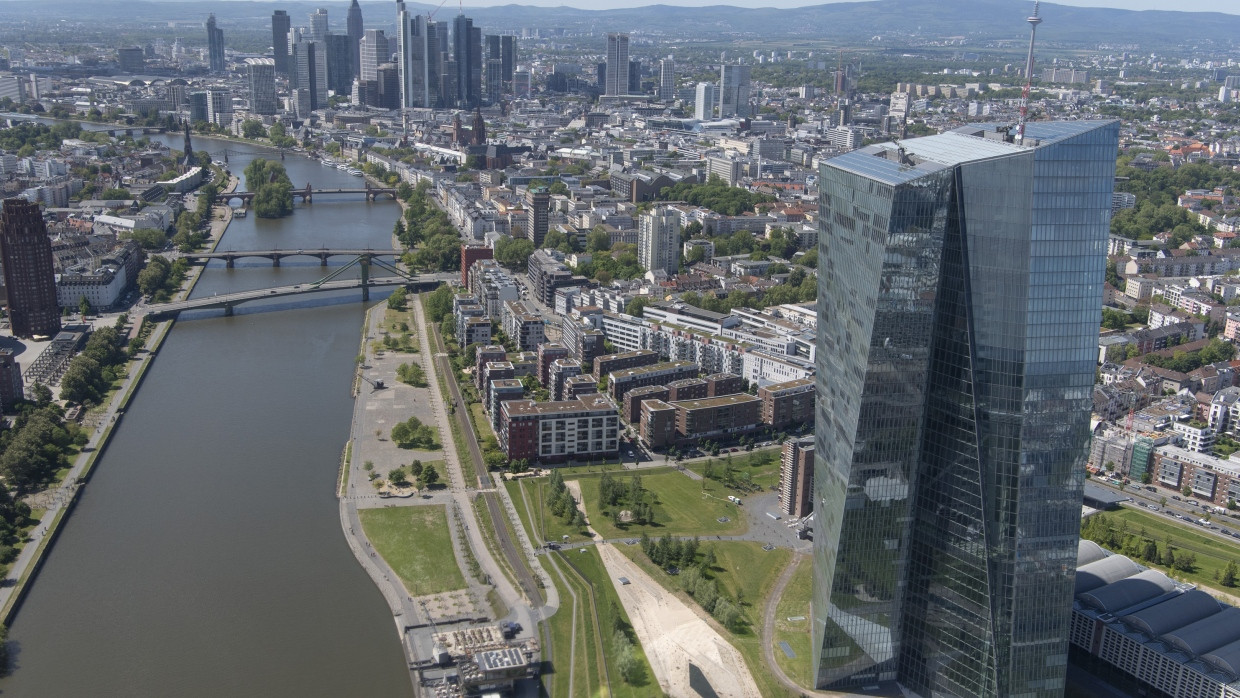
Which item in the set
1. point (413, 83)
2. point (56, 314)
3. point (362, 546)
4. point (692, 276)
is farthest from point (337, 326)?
point (413, 83)

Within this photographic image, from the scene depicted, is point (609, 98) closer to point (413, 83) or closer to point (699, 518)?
point (413, 83)

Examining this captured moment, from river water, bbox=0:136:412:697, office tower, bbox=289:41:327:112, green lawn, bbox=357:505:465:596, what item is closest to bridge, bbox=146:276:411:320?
river water, bbox=0:136:412:697

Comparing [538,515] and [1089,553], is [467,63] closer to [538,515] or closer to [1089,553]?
[538,515]

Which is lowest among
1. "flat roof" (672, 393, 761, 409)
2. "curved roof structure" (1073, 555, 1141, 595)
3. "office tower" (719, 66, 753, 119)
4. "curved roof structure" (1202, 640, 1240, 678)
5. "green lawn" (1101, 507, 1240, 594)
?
"green lawn" (1101, 507, 1240, 594)

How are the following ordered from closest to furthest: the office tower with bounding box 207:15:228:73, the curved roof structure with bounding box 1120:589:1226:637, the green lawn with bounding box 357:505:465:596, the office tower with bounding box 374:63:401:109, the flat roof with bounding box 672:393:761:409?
the curved roof structure with bounding box 1120:589:1226:637, the green lawn with bounding box 357:505:465:596, the flat roof with bounding box 672:393:761:409, the office tower with bounding box 374:63:401:109, the office tower with bounding box 207:15:228:73

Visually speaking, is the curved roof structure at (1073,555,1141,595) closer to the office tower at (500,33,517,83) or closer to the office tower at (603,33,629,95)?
the office tower at (603,33,629,95)

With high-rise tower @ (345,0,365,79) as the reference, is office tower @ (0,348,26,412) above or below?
below

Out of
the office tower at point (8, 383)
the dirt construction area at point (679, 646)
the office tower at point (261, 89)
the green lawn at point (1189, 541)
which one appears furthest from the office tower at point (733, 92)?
the dirt construction area at point (679, 646)
